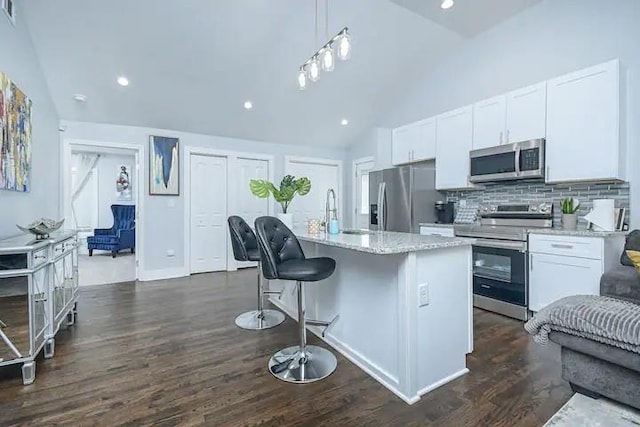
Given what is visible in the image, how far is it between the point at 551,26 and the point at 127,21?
182 inches

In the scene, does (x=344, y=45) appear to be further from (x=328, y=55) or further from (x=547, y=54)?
(x=547, y=54)

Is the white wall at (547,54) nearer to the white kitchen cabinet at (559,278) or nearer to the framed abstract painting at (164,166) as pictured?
the white kitchen cabinet at (559,278)

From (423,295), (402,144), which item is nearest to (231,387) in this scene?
(423,295)

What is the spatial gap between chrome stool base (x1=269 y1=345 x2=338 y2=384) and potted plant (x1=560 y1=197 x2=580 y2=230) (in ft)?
8.73

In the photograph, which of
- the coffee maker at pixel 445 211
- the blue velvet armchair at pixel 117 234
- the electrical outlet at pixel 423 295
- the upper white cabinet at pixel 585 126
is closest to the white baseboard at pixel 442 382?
the electrical outlet at pixel 423 295

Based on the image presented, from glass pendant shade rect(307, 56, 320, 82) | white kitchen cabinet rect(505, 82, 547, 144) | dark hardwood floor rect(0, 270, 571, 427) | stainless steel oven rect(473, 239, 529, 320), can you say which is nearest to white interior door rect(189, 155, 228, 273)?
dark hardwood floor rect(0, 270, 571, 427)

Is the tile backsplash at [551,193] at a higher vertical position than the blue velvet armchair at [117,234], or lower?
higher

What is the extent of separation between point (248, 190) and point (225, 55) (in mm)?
2434

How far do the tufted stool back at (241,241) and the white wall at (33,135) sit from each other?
73.6 inches

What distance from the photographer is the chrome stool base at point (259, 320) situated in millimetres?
2984

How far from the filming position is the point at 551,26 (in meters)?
3.49

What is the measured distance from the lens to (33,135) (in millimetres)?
3492

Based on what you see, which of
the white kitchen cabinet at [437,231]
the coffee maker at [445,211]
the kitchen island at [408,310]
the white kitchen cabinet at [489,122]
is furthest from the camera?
the coffee maker at [445,211]

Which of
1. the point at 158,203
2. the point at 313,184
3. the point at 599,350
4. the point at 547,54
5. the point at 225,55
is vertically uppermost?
the point at 225,55
